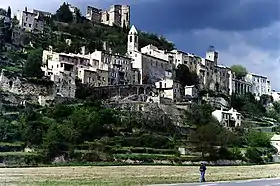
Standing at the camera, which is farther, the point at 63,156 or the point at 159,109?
the point at 159,109

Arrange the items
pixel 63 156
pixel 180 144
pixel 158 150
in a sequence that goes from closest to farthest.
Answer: pixel 63 156 < pixel 158 150 < pixel 180 144

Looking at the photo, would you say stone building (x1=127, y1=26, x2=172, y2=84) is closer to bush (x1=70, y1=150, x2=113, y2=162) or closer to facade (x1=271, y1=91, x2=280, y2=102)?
bush (x1=70, y1=150, x2=113, y2=162)

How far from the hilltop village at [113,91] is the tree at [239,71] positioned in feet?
1.04

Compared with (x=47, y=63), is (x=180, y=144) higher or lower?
lower

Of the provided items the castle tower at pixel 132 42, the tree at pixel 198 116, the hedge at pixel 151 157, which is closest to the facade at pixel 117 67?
the castle tower at pixel 132 42

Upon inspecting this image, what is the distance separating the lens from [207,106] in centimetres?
8006

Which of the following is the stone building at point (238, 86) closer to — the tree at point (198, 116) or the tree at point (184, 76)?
the tree at point (184, 76)

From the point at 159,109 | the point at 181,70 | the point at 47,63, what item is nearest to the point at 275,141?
the point at 159,109

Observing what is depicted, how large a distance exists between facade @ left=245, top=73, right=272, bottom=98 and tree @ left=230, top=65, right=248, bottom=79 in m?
1.25

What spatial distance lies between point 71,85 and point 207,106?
22315 millimetres

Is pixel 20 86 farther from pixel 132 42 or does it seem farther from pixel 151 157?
pixel 132 42

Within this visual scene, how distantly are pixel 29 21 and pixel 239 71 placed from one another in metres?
47.1

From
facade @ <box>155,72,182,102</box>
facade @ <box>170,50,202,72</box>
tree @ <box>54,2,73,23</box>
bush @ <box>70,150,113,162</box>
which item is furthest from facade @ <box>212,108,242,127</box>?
tree @ <box>54,2,73,23</box>

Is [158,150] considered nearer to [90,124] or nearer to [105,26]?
[90,124]
